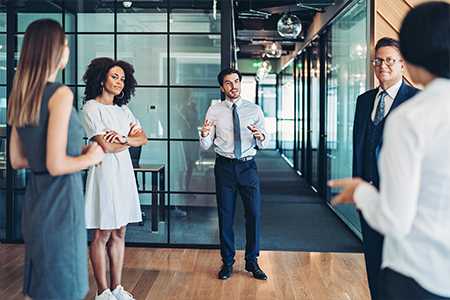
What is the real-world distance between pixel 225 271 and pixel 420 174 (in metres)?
2.47

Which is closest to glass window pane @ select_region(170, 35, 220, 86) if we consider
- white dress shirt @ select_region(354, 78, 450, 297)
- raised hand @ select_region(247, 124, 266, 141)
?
Answer: raised hand @ select_region(247, 124, 266, 141)

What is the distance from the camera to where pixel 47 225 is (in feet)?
5.32

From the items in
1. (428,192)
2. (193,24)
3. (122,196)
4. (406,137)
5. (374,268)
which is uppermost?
(193,24)

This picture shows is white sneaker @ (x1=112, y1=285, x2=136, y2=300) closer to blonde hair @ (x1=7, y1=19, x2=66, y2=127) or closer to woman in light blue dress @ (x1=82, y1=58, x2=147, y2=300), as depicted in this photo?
woman in light blue dress @ (x1=82, y1=58, x2=147, y2=300)

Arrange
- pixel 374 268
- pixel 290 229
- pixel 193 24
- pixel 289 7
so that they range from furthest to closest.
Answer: pixel 289 7, pixel 290 229, pixel 193 24, pixel 374 268

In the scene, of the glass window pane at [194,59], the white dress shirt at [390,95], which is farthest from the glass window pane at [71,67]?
the white dress shirt at [390,95]

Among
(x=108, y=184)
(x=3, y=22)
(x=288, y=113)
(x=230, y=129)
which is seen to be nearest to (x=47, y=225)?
(x=108, y=184)

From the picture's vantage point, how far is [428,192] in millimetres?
1076

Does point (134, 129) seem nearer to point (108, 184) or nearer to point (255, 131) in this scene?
point (108, 184)

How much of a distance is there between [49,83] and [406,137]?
4.52 ft

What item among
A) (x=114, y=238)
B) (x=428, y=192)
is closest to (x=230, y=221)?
(x=114, y=238)

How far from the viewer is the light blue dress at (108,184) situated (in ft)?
8.48

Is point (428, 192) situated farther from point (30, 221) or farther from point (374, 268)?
point (30, 221)

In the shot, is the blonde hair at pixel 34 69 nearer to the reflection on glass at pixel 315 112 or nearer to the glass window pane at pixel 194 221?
the glass window pane at pixel 194 221
